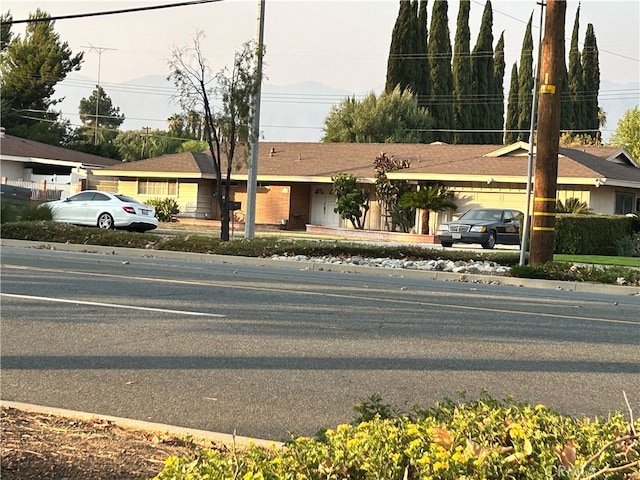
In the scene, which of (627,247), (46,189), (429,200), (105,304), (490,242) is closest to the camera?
(105,304)

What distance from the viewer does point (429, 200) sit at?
121ft

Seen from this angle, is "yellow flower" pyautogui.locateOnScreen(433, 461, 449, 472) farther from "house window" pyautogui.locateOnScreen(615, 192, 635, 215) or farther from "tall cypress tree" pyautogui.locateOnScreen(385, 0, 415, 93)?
"tall cypress tree" pyautogui.locateOnScreen(385, 0, 415, 93)

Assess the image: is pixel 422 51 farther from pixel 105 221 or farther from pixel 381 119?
pixel 105 221

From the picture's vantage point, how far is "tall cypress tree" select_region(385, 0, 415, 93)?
6091cm

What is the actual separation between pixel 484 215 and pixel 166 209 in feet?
60.0

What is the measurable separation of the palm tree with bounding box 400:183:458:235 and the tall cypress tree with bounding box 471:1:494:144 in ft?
96.1

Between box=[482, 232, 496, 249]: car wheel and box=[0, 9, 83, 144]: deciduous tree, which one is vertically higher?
box=[0, 9, 83, 144]: deciduous tree

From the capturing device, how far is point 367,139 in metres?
58.1

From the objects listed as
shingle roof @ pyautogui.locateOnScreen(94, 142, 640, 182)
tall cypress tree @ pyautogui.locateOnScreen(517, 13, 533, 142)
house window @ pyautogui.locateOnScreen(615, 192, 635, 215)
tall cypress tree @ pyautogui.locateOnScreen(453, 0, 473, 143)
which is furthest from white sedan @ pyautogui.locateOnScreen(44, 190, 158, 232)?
tall cypress tree @ pyautogui.locateOnScreen(517, 13, 533, 142)

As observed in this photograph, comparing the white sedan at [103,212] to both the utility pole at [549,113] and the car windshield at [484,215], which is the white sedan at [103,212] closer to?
the car windshield at [484,215]

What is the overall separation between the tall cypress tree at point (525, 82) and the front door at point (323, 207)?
2817cm

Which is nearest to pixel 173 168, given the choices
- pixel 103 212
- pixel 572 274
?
pixel 103 212

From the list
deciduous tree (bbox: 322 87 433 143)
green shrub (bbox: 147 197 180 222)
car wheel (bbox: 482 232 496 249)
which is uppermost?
deciduous tree (bbox: 322 87 433 143)

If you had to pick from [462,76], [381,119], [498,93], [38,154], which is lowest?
[38,154]
